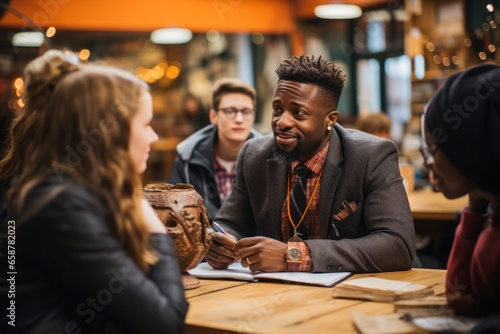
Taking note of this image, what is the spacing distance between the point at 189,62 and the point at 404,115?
5.64 metres

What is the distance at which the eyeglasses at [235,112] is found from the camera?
4.72 meters

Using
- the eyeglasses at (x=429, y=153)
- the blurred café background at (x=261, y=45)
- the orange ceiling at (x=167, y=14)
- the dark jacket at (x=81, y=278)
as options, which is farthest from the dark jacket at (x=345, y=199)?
the orange ceiling at (x=167, y=14)

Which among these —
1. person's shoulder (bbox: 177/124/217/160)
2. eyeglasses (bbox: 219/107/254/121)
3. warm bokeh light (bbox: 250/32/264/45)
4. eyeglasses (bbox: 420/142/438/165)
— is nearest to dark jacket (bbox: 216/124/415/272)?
eyeglasses (bbox: 420/142/438/165)

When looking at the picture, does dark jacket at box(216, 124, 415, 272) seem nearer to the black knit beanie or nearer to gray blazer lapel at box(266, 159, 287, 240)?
gray blazer lapel at box(266, 159, 287, 240)

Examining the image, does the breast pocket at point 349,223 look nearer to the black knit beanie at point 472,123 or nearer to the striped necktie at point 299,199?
the striped necktie at point 299,199

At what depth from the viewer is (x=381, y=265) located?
250cm

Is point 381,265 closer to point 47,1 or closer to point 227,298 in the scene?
point 227,298

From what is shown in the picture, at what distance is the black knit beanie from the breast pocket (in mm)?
777

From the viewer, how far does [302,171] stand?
288 centimetres

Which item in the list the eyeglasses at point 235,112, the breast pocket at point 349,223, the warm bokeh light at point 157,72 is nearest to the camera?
the breast pocket at point 349,223

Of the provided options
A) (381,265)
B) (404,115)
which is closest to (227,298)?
(381,265)

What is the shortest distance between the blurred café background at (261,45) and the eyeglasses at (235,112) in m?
1.62

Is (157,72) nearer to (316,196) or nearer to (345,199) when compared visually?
(316,196)

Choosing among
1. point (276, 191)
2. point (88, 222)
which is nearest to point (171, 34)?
point (276, 191)
